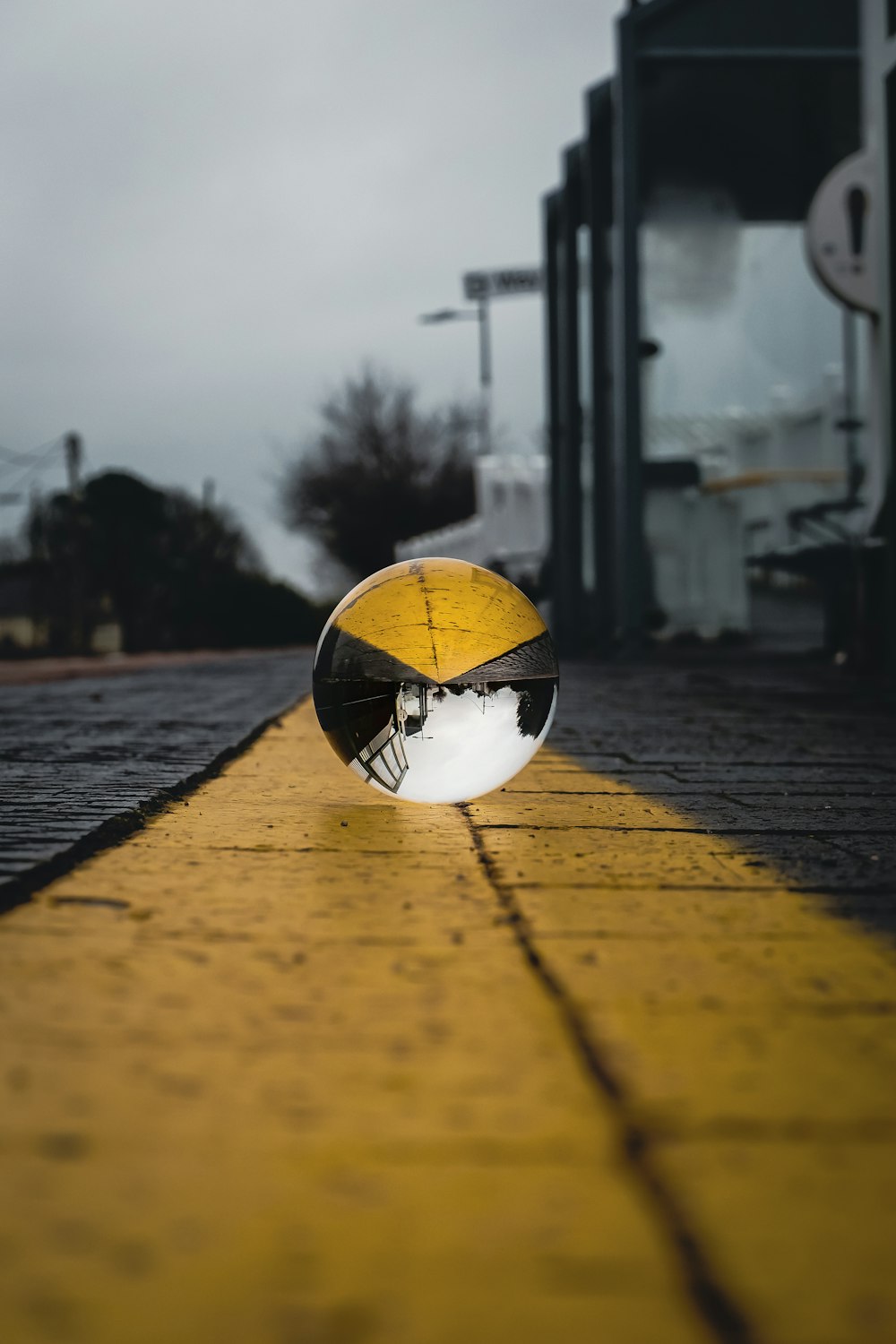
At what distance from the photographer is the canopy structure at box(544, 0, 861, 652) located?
1267 centimetres

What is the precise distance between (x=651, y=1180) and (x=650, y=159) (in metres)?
13.7

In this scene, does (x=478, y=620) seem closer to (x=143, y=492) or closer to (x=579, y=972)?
(x=579, y=972)

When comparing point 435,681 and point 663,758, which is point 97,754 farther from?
point 435,681

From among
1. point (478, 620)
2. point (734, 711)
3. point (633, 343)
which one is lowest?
point (734, 711)

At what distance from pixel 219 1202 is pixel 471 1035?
18.7 inches

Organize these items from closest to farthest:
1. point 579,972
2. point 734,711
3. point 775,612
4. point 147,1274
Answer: point 147,1274, point 579,972, point 734,711, point 775,612

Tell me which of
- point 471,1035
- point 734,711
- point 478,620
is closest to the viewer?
point 471,1035

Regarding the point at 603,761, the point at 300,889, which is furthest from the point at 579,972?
the point at 603,761

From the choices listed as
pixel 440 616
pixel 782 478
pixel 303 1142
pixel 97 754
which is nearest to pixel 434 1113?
pixel 303 1142

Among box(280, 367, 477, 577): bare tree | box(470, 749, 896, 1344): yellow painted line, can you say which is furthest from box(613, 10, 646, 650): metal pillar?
box(280, 367, 477, 577): bare tree

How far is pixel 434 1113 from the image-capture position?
1.30m

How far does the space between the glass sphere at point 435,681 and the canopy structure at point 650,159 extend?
32.6 feet

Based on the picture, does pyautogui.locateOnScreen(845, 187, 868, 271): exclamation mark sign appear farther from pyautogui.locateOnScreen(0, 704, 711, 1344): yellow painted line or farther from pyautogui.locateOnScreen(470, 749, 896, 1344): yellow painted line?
pyautogui.locateOnScreen(0, 704, 711, 1344): yellow painted line

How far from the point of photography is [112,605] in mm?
35969
